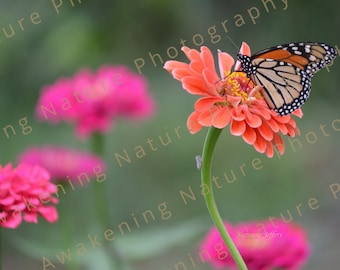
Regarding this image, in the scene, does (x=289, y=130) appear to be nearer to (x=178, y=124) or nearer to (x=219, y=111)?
(x=219, y=111)

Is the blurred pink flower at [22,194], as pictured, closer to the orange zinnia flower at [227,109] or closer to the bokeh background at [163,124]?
the orange zinnia flower at [227,109]

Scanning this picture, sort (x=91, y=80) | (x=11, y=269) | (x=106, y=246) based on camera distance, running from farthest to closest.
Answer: (x=11, y=269)
(x=91, y=80)
(x=106, y=246)

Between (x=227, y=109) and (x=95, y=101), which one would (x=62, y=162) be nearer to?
(x=95, y=101)

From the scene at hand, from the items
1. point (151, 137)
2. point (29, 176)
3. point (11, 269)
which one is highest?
point (151, 137)

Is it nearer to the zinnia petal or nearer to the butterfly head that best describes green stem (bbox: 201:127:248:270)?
the zinnia petal

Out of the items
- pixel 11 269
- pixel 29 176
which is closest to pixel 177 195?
pixel 11 269

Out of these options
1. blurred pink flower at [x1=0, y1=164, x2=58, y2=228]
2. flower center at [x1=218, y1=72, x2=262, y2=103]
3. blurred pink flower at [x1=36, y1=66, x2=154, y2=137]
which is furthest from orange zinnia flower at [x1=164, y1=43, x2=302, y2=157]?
blurred pink flower at [x1=36, y1=66, x2=154, y2=137]

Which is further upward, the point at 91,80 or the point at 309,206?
the point at 91,80
